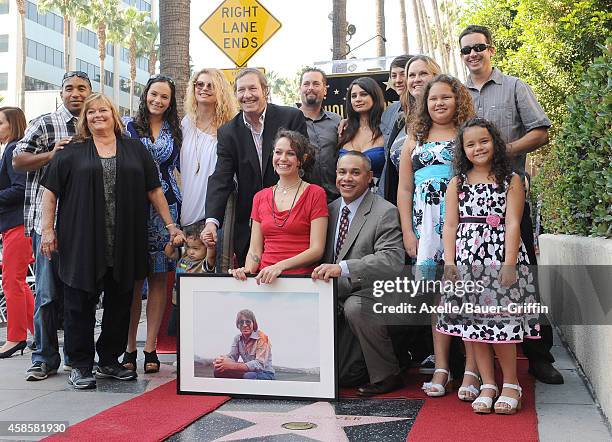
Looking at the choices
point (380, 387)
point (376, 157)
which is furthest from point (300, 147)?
point (380, 387)

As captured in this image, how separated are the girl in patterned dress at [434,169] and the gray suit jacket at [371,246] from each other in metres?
0.12

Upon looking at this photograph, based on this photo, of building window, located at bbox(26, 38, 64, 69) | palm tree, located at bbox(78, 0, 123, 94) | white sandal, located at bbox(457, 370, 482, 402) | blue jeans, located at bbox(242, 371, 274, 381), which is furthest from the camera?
building window, located at bbox(26, 38, 64, 69)

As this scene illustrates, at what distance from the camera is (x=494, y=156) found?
17.5 ft

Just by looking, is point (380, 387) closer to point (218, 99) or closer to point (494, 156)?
point (494, 156)

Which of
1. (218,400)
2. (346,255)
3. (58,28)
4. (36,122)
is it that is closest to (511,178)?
(346,255)

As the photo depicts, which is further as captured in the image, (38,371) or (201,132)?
(201,132)

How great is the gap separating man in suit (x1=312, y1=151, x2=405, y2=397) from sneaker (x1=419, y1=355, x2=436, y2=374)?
2.44 ft

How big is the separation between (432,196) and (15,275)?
3.95m

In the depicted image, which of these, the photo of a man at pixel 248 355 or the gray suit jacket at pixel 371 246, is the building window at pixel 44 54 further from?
the photo of a man at pixel 248 355

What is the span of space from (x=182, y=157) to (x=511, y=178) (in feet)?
9.36

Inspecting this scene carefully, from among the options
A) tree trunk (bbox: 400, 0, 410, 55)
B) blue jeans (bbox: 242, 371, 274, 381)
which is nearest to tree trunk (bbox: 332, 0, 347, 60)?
tree trunk (bbox: 400, 0, 410, 55)

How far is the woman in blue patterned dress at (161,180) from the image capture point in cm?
665

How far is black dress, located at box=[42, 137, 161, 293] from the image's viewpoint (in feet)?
19.9

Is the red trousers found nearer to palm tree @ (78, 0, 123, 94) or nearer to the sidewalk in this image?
the sidewalk
